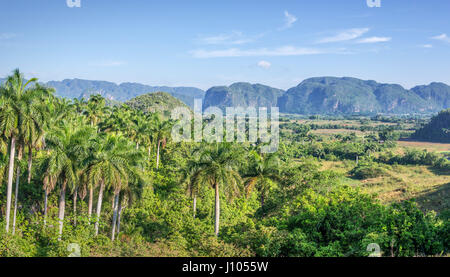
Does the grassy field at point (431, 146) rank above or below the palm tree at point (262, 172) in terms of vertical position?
below

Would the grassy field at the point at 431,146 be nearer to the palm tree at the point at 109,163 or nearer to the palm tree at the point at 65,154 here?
the palm tree at the point at 109,163

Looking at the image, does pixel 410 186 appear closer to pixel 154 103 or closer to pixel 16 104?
pixel 16 104

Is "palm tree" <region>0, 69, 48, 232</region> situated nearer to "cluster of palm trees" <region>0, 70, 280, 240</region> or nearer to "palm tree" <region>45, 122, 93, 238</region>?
"cluster of palm trees" <region>0, 70, 280, 240</region>

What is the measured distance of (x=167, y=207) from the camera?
2370 centimetres

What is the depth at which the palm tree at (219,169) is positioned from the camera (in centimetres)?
1858

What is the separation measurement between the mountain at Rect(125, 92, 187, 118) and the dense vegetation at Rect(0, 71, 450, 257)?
72604 millimetres

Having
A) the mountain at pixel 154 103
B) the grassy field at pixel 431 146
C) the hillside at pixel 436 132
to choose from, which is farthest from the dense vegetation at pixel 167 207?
the hillside at pixel 436 132

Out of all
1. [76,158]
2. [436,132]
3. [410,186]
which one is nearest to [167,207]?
[76,158]

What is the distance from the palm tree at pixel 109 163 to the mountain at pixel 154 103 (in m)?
77.0

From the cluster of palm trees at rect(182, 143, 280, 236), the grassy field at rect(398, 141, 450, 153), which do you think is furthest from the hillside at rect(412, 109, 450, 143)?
the cluster of palm trees at rect(182, 143, 280, 236)

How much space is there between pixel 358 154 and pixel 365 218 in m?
50.9
